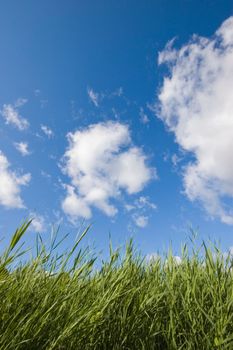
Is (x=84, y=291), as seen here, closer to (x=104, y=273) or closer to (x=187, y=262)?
(x=104, y=273)

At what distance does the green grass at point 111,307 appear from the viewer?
2.29 m

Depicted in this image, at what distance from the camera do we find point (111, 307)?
2695mm

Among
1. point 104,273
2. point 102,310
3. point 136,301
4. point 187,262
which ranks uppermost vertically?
point 187,262

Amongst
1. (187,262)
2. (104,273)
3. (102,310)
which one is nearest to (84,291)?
(102,310)

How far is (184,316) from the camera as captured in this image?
2.71 metres

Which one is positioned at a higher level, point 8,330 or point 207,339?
point 207,339

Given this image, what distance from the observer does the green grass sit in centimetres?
229

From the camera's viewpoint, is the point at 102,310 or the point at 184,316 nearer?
the point at 102,310

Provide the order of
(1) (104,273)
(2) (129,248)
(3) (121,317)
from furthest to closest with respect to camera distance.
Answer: (2) (129,248), (1) (104,273), (3) (121,317)

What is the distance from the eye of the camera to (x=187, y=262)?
10.4 ft

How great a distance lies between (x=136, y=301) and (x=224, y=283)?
0.59 m

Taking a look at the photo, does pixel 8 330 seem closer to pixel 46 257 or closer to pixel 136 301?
pixel 46 257

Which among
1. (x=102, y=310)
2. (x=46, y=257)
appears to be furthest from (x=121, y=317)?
(x=46, y=257)

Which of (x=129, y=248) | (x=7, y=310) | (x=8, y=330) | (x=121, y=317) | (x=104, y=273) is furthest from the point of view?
(x=129, y=248)
